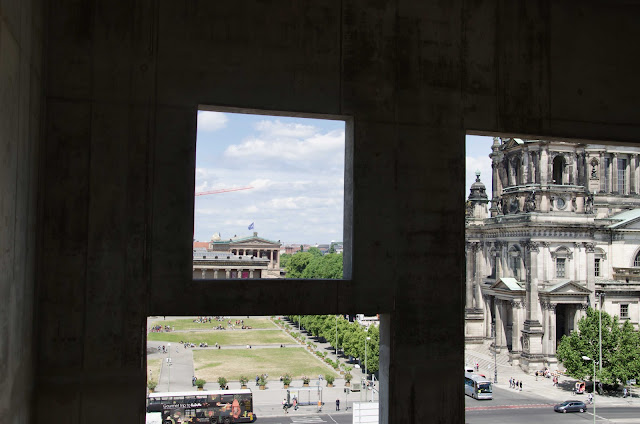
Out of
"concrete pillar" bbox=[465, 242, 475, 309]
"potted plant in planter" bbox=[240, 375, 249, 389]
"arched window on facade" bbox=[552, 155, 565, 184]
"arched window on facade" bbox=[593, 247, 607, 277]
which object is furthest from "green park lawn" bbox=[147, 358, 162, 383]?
"arched window on facade" bbox=[593, 247, 607, 277]

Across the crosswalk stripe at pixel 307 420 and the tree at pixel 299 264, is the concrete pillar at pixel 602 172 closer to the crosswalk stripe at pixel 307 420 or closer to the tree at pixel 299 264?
the crosswalk stripe at pixel 307 420

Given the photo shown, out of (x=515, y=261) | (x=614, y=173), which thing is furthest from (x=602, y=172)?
(x=515, y=261)

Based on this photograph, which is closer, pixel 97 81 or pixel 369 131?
pixel 97 81

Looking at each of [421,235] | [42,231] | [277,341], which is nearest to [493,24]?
[421,235]

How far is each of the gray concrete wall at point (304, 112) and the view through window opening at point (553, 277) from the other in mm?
39926

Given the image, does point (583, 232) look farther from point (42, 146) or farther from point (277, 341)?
point (42, 146)

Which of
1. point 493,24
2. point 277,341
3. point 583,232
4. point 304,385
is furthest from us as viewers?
point 277,341

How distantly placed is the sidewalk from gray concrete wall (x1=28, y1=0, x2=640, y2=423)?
40.8m

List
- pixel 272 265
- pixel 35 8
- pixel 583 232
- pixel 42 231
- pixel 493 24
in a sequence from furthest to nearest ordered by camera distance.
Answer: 1. pixel 272 265
2. pixel 583 232
3. pixel 493 24
4. pixel 42 231
5. pixel 35 8

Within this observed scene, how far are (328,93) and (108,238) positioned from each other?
3.54m

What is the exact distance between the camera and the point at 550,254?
5862 cm

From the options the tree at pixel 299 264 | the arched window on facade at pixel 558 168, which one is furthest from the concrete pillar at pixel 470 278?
the tree at pixel 299 264

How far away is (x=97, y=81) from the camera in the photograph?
25.1 ft

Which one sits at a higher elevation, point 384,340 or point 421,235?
point 421,235
